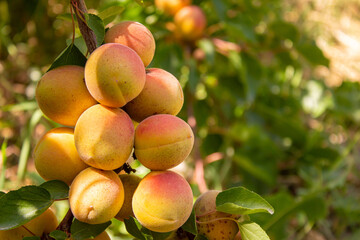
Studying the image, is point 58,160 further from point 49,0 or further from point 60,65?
point 49,0

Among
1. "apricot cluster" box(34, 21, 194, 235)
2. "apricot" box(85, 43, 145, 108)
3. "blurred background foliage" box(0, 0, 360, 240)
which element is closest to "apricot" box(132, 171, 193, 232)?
"apricot cluster" box(34, 21, 194, 235)

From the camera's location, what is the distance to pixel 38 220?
1.67 ft

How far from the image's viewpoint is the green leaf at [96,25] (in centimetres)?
48

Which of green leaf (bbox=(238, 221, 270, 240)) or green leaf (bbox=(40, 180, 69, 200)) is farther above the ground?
green leaf (bbox=(40, 180, 69, 200))

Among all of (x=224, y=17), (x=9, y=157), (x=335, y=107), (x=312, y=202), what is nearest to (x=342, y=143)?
(x=335, y=107)

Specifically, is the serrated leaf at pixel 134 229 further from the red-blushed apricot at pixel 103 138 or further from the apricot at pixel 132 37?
the apricot at pixel 132 37

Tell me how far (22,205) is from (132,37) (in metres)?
0.24

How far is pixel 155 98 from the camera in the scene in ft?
1.60

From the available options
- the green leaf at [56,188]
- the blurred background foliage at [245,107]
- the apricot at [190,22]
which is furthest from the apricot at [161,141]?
the apricot at [190,22]

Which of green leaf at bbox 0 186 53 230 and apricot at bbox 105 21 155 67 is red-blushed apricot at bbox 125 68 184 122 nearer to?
apricot at bbox 105 21 155 67

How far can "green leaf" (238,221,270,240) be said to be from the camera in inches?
19.0

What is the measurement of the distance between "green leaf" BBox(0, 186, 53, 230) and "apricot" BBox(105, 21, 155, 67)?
21 centimetres

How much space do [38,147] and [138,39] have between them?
19 cm

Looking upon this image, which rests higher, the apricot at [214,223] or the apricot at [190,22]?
the apricot at [214,223]
